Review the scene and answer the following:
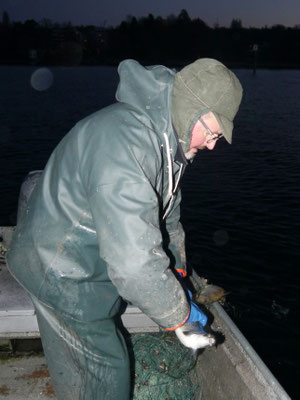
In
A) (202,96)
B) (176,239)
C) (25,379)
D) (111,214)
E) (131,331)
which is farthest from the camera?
(131,331)

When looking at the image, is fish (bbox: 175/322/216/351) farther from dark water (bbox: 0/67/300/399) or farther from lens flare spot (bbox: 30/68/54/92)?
lens flare spot (bbox: 30/68/54/92)

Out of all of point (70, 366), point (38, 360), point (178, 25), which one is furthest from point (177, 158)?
point (178, 25)

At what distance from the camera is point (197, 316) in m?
3.06

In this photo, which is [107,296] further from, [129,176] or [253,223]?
[253,223]

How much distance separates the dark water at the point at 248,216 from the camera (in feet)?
31.1

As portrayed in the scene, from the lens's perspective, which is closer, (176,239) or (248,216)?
(176,239)

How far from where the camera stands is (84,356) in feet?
9.74

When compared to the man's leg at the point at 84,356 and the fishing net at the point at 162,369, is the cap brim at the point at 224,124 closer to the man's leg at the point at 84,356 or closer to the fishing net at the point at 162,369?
the man's leg at the point at 84,356

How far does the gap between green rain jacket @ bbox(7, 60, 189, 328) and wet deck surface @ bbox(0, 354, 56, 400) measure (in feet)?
5.56

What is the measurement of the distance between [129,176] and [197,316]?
4.26 ft

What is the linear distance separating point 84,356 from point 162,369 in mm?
1542

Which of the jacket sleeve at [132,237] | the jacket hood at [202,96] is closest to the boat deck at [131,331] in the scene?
the jacket sleeve at [132,237]

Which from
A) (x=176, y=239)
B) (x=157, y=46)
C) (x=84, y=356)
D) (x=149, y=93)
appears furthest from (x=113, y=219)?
(x=157, y=46)

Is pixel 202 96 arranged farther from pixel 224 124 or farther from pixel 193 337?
pixel 193 337
